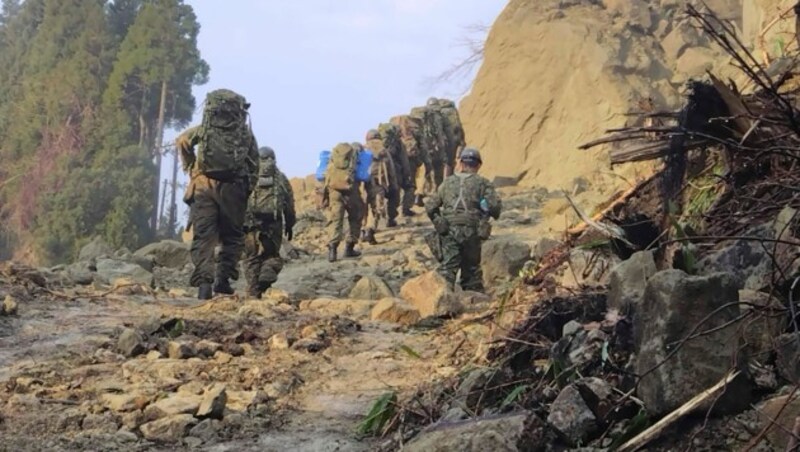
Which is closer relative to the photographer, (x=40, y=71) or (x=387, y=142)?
(x=387, y=142)

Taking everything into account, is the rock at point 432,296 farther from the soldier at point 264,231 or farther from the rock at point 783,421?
the rock at point 783,421

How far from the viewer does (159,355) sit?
5.37 m

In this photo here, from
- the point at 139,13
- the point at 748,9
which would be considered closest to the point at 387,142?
the point at 748,9

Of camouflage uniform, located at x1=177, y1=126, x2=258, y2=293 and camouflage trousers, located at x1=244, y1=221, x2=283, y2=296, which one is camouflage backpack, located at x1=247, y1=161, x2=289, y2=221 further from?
camouflage uniform, located at x1=177, y1=126, x2=258, y2=293

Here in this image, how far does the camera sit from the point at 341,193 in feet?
42.5

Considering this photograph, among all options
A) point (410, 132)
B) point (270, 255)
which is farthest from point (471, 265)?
point (410, 132)

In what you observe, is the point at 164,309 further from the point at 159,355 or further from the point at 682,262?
the point at 682,262

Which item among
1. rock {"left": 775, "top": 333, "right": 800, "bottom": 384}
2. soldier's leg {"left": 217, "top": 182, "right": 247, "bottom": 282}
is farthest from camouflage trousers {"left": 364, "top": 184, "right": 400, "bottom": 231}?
rock {"left": 775, "top": 333, "right": 800, "bottom": 384}

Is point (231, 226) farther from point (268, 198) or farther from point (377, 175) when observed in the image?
point (377, 175)

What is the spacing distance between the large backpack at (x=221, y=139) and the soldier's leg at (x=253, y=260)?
1178 millimetres

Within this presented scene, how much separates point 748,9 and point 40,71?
2446cm

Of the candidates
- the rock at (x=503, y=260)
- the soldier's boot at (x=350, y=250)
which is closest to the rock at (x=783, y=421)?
the rock at (x=503, y=260)

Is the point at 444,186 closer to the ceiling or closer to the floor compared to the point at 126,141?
closer to the floor

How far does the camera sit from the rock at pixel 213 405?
4.14m
